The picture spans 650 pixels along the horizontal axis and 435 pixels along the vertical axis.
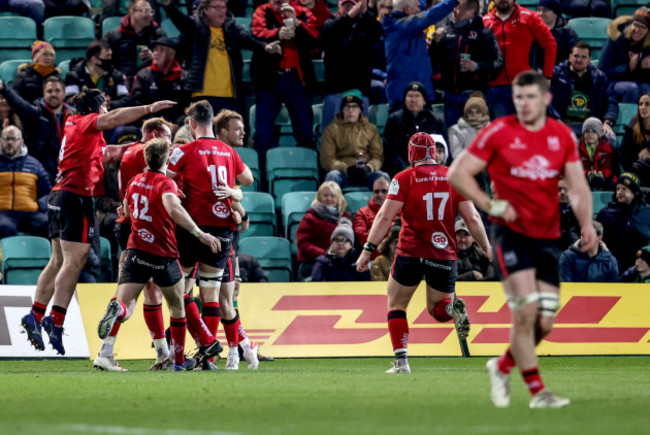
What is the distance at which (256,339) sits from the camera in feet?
47.4

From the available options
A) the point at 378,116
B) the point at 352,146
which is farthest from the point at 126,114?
the point at 378,116

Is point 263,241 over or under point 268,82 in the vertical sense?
under

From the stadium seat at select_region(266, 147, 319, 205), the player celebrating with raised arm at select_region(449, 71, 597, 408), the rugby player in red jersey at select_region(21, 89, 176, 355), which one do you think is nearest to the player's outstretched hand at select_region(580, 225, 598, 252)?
the player celebrating with raised arm at select_region(449, 71, 597, 408)

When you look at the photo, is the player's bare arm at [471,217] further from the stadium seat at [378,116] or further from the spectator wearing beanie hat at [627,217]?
the stadium seat at [378,116]

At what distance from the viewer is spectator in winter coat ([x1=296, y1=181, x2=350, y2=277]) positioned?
15898mm

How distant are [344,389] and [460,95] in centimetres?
930

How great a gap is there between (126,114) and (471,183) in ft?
16.0

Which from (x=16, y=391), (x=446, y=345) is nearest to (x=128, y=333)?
(x=446, y=345)

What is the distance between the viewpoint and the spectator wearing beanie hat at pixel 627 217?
16.0 metres

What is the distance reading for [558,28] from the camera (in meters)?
18.5

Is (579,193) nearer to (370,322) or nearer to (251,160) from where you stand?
(370,322)

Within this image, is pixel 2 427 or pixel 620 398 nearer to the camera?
pixel 2 427

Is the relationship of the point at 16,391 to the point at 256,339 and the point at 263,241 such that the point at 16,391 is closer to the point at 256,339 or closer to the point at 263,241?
the point at 256,339

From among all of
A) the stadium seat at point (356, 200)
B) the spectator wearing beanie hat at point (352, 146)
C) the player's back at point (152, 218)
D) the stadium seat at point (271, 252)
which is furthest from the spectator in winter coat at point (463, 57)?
the player's back at point (152, 218)
